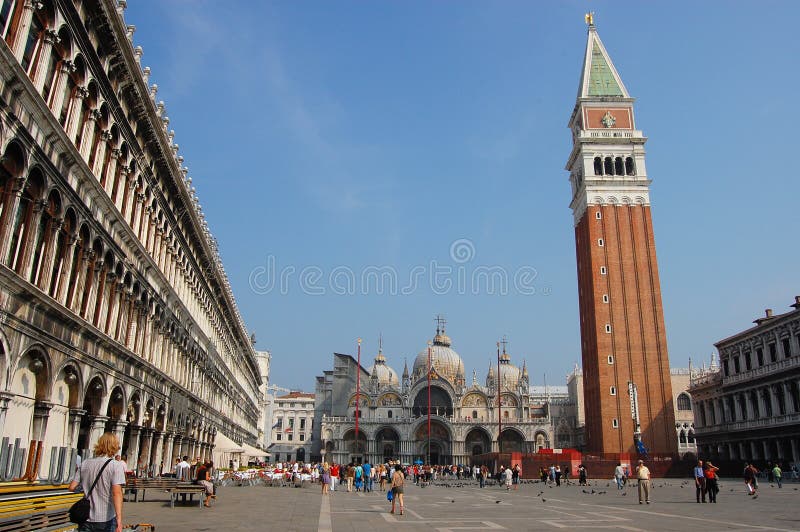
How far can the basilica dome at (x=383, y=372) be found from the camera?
101 m

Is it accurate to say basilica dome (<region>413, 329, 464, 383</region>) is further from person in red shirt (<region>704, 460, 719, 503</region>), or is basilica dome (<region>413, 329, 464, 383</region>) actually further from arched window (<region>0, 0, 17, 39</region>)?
arched window (<region>0, 0, 17, 39</region>)

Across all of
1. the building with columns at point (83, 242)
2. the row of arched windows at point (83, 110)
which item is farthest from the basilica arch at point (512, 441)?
the row of arched windows at point (83, 110)

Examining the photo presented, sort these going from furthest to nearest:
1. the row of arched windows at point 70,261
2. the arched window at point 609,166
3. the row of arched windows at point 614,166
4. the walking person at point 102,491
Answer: the arched window at point 609,166 < the row of arched windows at point 614,166 < the row of arched windows at point 70,261 < the walking person at point 102,491

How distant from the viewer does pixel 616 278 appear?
2591 inches

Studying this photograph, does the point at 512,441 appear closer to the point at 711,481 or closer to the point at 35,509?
the point at 711,481

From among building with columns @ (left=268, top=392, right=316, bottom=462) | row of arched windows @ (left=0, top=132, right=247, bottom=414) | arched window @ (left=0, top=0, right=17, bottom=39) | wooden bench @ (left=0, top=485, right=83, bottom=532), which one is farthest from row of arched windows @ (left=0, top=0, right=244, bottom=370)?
building with columns @ (left=268, top=392, right=316, bottom=462)

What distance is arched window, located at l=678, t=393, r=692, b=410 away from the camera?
296 feet

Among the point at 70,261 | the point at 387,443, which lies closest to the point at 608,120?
the point at 387,443

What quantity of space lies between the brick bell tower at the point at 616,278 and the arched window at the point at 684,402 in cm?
2952

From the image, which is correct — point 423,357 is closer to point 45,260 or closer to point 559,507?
point 559,507

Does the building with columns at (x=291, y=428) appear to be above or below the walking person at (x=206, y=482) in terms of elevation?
above

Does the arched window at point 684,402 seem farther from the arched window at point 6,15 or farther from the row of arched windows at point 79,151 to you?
the arched window at point 6,15

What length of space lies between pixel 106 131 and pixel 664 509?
20587mm

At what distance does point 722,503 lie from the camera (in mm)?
23141
